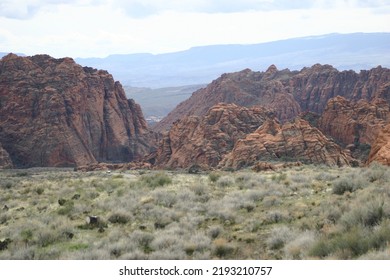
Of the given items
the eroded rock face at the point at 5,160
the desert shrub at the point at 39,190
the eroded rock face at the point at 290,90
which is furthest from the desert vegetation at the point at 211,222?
the eroded rock face at the point at 290,90

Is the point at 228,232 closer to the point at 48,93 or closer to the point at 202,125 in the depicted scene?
the point at 202,125

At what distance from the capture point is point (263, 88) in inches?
5212

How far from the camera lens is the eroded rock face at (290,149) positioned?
44.5m

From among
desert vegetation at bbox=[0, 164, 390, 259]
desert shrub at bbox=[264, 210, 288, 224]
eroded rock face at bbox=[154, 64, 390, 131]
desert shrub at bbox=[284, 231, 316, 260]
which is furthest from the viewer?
eroded rock face at bbox=[154, 64, 390, 131]

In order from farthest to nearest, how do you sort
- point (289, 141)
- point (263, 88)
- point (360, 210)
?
point (263, 88)
point (289, 141)
point (360, 210)

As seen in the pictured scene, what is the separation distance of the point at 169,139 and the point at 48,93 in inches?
1071

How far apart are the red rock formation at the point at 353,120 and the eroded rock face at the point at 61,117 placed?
126ft

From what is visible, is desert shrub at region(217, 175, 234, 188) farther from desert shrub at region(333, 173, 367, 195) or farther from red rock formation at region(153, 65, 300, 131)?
red rock formation at region(153, 65, 300, 131)

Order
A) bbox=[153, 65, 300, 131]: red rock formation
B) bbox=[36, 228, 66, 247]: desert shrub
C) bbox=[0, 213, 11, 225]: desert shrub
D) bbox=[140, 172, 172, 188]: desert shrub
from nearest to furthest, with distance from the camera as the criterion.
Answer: bbox=[36, 228, 66, 247]: desert shrub, bbox=[0, 213, 11, 225]: desert shrub, bbox=[140, 172, 172, 188]: desert shrub, bbox=[153, 65, 300, 131]: red rock formation

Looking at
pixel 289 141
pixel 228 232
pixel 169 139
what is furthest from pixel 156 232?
pixel 169 139

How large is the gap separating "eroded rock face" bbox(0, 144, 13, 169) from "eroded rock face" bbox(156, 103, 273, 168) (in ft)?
71.7

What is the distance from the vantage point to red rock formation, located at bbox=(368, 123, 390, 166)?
27.8 m

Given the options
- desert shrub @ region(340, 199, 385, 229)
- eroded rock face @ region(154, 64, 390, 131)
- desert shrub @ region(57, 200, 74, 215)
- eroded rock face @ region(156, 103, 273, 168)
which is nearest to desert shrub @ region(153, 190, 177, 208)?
desert shrub @ region(57, 200, 74, 215)

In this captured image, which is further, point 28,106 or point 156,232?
point 28,106
